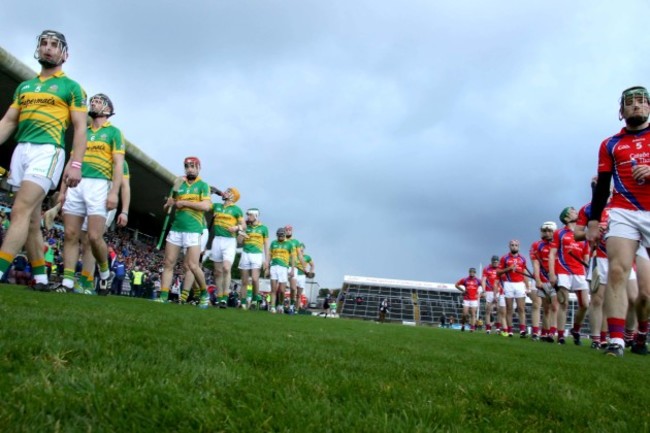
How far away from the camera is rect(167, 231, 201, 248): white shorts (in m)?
9.66

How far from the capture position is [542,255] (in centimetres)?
1145

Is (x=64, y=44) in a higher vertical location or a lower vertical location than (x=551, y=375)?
higher

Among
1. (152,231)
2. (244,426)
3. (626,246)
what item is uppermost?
(152,231)

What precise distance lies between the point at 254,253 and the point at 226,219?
2.12m

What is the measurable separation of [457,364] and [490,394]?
4.00 ft

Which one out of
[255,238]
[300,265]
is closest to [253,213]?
[255,238]

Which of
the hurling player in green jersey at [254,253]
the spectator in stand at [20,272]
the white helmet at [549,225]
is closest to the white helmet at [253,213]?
the hurling player in green jersey at [254,253]

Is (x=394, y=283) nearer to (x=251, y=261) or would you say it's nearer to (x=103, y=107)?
(x=251, y=261)

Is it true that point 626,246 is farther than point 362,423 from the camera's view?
Yes

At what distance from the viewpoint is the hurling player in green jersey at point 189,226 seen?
9.50m

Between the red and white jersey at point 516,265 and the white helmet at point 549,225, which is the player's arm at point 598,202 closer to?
the white helmet at point 549,225

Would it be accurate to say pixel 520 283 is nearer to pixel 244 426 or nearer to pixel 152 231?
pixel 244 426

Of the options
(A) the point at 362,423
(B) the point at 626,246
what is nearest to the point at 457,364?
(A) the point at 362,423

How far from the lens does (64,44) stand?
6117mm
